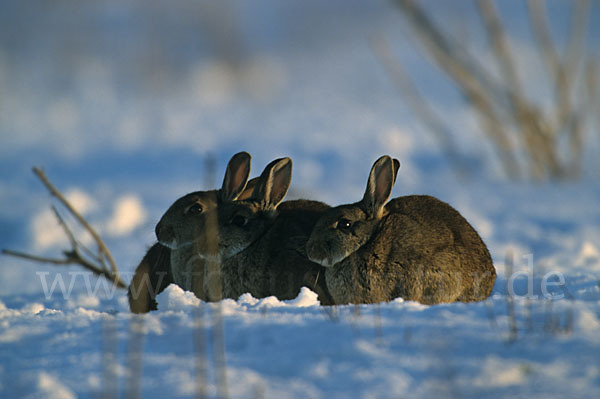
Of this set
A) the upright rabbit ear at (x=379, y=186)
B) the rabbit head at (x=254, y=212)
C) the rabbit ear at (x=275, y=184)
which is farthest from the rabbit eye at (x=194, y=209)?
the upright rabbit ear at (x=379, y=186)

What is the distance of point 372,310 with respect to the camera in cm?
328

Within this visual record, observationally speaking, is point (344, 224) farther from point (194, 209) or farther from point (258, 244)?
point (194, 209)

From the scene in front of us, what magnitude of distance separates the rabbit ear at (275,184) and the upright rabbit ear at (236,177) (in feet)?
0.51

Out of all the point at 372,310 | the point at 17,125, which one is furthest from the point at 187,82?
the point at 372,310

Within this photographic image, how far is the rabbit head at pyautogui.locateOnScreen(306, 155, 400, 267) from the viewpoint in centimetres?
408

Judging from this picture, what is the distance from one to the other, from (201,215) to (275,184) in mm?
569

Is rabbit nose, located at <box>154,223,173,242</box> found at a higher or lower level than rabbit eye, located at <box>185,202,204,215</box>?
lower

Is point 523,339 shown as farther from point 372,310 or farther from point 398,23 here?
point 398,23

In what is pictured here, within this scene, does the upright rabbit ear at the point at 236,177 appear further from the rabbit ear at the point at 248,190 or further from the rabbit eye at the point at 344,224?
the rabbit eye at the point at 344,224

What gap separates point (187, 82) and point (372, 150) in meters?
6.53

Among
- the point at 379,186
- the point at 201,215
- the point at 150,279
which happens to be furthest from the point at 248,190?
the point at 379,186

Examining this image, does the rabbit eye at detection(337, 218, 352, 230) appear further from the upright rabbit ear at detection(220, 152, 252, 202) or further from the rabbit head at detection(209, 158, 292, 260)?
the upright rabbit ear at detection(220, 152, 252, 202)

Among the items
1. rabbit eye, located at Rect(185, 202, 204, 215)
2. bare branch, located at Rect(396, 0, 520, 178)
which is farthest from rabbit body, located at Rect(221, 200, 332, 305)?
bare branch, located at Rect(396, 0, 520, 178)

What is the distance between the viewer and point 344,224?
13.7 feet
